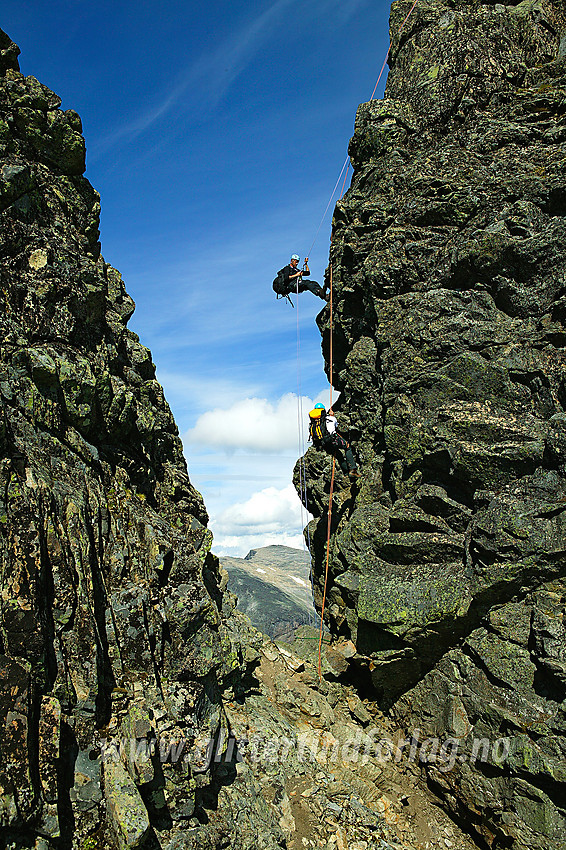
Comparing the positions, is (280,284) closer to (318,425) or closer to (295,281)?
(295,281)

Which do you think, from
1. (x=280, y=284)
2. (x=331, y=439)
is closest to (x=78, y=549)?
(x=331, y=439)

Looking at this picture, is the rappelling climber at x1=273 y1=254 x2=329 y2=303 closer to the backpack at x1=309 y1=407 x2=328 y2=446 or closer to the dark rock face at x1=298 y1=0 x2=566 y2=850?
the dark rock face at x1=298 y1=0 x2=566 y2=850

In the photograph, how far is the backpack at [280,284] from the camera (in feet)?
78.6

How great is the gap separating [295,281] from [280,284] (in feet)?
2.57

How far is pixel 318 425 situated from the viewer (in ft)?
70.1

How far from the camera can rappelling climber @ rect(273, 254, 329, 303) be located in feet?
78.0

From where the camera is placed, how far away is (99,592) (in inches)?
416

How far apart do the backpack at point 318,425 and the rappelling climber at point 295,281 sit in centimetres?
653

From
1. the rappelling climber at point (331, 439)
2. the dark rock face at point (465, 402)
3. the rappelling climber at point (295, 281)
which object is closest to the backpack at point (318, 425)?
the rappelling climber at point (331, 439)

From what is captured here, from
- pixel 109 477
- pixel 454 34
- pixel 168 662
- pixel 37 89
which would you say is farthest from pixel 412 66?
pixel 168 662

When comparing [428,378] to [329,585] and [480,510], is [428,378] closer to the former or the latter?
[480,510]

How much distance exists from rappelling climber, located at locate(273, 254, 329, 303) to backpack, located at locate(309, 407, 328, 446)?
21.4 ft

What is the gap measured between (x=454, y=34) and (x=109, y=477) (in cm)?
2289

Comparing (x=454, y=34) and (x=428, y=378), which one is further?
(x=454, y=34)
